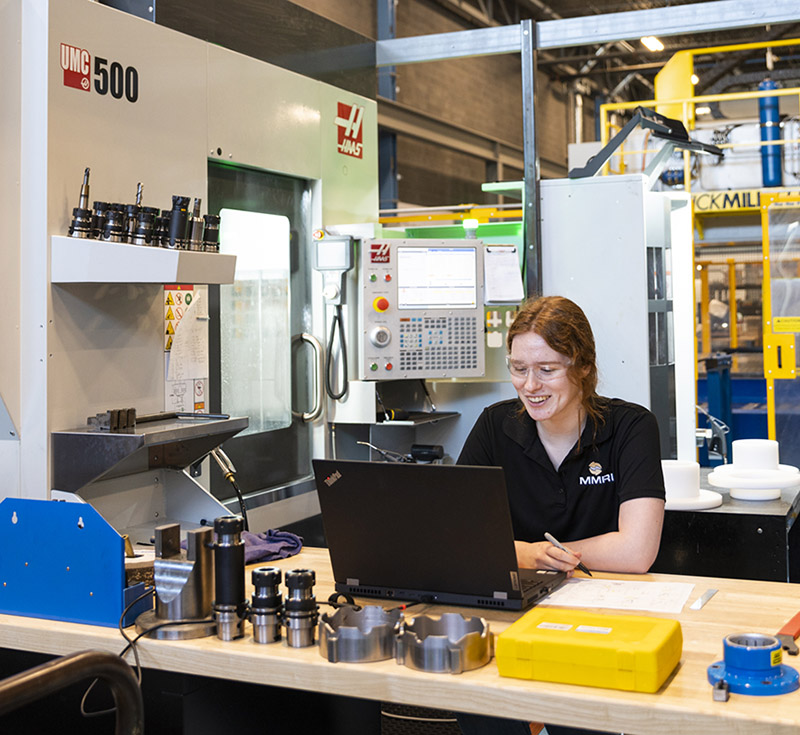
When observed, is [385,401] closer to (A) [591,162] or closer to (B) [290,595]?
(A) [591,162]

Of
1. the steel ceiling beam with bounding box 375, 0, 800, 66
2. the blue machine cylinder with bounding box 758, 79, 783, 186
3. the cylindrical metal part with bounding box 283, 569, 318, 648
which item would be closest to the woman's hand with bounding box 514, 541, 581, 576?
the cylindrical metal part with bounding box 283, 569, 318, 648

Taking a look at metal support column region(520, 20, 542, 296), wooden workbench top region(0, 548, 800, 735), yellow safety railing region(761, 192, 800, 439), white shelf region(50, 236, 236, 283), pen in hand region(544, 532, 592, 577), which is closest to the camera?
wooden workbench top region(0, 548, 800, 735)

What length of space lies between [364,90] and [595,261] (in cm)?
120

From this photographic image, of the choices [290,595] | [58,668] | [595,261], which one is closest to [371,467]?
[290,595]

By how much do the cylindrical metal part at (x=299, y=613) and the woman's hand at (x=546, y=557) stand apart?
19.9 inches

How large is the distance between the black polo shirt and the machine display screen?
1.52 metres

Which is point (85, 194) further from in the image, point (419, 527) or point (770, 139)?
point (770, 139)

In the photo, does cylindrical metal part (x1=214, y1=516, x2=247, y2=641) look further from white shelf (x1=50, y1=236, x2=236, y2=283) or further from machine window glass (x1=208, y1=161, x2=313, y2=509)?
machine window glass (x1=208, y1=161, x2=313, y2=509)

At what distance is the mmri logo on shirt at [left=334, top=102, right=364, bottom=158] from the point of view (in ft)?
12.5

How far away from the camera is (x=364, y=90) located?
4.10 metres

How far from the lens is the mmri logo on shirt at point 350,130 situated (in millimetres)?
3805

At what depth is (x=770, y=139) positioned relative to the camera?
8.80m

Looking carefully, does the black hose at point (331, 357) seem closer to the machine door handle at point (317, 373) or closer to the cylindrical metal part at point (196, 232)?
the machine door handle at point (317, 373)

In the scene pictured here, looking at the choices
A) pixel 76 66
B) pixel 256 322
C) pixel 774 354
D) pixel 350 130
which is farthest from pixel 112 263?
pixel 774 354
